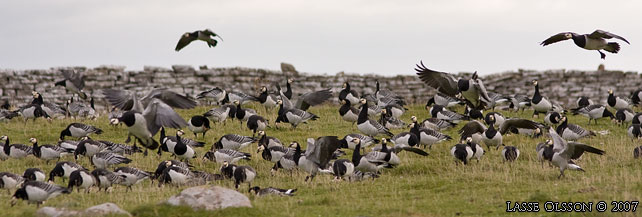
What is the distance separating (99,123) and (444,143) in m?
11.4

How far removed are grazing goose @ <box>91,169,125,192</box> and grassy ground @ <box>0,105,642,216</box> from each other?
8.8 inches

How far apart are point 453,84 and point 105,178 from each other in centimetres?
967

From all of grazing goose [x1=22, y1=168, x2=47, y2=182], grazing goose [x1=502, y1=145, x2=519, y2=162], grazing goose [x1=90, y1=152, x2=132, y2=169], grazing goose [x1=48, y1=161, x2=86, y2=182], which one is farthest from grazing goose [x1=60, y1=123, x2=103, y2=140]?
grazing goose [x1=502, y1=145, x2=519, y2=162]

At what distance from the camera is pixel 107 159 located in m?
19.7

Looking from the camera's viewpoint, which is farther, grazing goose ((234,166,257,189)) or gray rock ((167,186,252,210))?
grazing goose ((234,166,257,189))

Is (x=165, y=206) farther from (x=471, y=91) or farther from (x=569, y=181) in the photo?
(x=471, y=91)

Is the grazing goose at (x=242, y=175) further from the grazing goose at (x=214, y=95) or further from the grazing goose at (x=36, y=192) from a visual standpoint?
the grazing goose at (x=214, y=95)

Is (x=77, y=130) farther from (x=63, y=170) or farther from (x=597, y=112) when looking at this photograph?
(x=597, y=112)

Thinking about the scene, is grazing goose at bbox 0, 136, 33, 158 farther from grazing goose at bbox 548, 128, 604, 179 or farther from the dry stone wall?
the dry stone wall

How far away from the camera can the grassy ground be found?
583 inches

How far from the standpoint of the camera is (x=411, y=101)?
3884 centimetres

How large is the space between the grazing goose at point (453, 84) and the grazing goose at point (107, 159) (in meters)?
7.75

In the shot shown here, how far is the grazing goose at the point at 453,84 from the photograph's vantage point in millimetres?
22203

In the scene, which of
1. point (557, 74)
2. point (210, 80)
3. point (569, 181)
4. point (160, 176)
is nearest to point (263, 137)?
point (160, 176)
